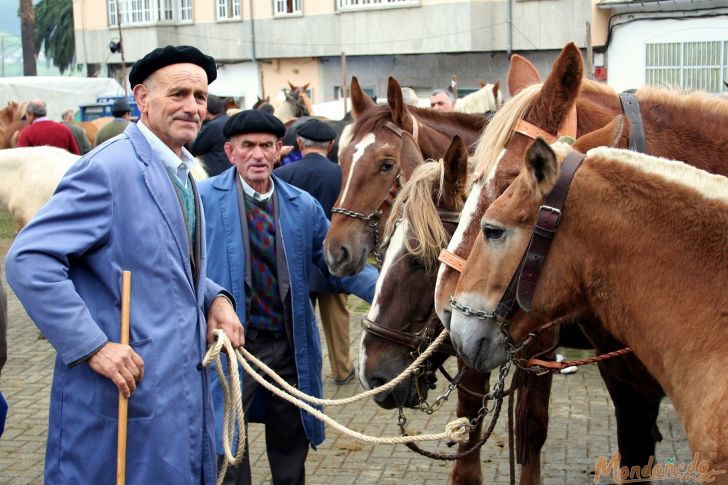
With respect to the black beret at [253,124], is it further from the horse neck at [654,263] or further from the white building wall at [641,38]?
the white building wall at [641,38]

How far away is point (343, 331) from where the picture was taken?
26.0ft

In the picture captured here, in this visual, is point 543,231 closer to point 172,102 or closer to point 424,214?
point 172,102

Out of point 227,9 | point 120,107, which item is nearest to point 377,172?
point 120,107

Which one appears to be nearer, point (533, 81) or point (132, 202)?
point (132, 202)

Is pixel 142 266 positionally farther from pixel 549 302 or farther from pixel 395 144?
pixel 395 144

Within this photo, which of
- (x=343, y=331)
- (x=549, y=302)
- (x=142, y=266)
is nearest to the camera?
(x=549, y=302)

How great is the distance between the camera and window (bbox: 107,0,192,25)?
33.9m

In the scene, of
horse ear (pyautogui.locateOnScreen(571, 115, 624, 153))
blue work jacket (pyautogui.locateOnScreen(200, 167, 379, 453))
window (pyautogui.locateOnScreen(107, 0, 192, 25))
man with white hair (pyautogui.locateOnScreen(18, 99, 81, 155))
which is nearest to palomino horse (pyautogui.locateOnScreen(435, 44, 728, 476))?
horse ear (pyautogui.locateOnScreen(571, 115, 624, 153))

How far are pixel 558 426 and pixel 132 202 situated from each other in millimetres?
4397

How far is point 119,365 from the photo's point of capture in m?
2.79

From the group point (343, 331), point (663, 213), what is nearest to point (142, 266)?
point (663, 213)

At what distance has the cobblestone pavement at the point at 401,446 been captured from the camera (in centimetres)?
569

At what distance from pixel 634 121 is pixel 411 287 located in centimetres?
123

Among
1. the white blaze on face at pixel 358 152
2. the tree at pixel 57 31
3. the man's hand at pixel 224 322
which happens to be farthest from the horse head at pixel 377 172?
the tree at pixel 57 31
